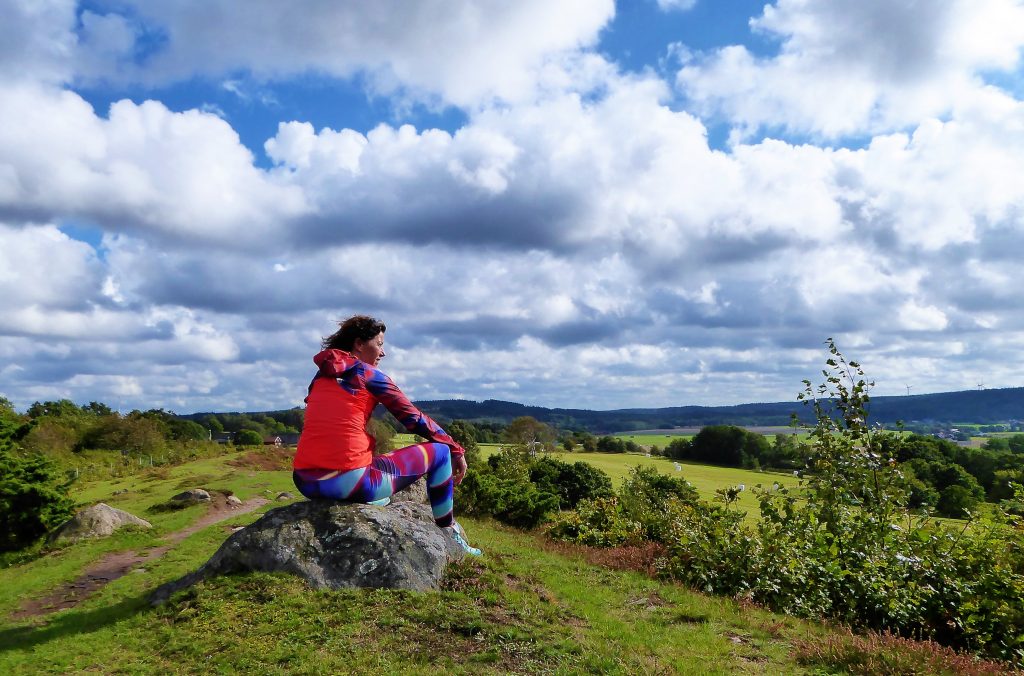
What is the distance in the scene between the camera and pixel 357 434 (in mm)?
8875

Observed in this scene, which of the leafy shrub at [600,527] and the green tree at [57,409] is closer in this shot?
the leafy shrub at [600,527]

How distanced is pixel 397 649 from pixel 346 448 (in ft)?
9.54

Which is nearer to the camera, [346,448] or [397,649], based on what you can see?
[397,649]

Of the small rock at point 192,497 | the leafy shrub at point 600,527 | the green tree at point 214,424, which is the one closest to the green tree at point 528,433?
the leafy shrub at point 600,527

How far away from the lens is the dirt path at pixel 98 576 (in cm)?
1024

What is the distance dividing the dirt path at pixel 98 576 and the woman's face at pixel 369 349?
634cm


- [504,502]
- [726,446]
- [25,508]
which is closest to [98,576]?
[25,508]

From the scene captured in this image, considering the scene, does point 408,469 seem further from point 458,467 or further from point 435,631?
point 435,631

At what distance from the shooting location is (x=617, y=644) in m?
7.38

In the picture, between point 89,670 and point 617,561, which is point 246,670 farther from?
point 617,561

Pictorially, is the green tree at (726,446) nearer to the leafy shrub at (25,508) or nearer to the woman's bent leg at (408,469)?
the leafy shrub at (25,508)

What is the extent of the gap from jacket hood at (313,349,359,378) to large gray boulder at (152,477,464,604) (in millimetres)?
2082

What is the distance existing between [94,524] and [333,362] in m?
13.3

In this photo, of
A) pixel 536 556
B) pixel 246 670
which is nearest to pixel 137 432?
pixel 536 556
